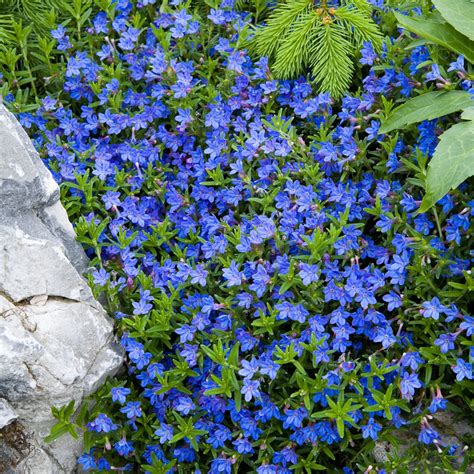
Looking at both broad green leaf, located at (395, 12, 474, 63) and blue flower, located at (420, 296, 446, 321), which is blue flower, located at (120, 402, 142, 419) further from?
broad green leaf, located at (395, 12, 474, 63)

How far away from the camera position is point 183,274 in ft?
12.5

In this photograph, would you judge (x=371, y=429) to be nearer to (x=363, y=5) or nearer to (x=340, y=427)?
(x=340, y=427)

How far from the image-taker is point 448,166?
3.58m

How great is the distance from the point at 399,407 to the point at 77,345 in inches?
56.9

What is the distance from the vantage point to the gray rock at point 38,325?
3473 mm

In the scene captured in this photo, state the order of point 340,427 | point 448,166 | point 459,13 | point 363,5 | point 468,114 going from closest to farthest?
point 340,427, point 448,166, point 468,114, point 459,13, point 363,5

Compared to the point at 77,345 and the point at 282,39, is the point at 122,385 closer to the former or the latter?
the point at 77,345

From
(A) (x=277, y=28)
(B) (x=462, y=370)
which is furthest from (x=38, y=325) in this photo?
(A) (x=277, y=28)

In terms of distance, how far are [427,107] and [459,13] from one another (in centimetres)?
55

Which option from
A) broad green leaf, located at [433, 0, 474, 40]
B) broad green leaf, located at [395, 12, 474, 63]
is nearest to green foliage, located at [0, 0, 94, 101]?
broad green leaf, located at [395, 12, 474, 63]

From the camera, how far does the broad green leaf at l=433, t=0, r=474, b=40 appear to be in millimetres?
3939

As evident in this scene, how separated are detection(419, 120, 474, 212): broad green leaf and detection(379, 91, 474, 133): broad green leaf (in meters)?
0.19

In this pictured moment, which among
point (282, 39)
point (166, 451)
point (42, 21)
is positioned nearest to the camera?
point (166, 451)

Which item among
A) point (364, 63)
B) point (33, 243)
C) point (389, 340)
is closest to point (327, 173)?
point (364, 63)
